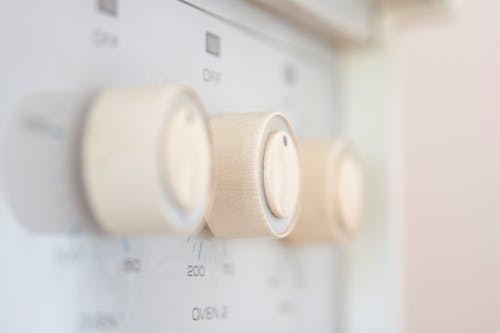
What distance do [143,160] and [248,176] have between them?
7cm

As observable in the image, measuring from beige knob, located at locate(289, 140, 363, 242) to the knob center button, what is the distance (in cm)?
8

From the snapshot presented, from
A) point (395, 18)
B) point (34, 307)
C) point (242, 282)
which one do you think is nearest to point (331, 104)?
point (395, 18)

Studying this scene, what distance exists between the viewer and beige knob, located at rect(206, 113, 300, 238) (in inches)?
11.1

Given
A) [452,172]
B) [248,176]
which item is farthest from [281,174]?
Answer: [452,172]

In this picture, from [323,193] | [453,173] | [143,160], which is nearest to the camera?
[143,160]

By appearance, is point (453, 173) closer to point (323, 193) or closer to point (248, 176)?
point (323, 193)

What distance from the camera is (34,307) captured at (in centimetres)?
22

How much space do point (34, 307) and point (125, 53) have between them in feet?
0.33

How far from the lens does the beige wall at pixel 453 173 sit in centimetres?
68

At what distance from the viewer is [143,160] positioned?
0.22 metres

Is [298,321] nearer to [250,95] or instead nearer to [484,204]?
[250,95]

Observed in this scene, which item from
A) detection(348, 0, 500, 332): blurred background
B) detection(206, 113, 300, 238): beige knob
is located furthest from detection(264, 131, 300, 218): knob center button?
detection(348, 0, 500, 332): blurred background

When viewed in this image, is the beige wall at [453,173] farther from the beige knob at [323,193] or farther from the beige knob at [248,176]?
the beige knob at [248,176]

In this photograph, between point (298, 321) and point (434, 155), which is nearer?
point (298, 321)
